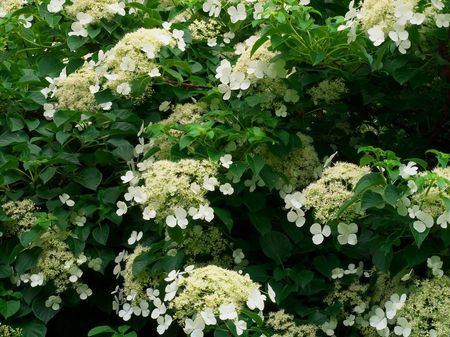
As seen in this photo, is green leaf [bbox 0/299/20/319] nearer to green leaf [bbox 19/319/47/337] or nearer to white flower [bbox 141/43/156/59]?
green leaf [bbox 19/319/47/337]

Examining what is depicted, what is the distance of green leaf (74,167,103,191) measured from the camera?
3133 millimetres

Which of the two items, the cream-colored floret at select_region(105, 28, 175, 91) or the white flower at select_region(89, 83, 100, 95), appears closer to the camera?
the cream-colored floret at select_region(105, 28, 175, 91)

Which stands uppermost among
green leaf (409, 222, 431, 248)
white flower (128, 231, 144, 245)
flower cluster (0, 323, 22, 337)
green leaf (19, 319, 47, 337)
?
green leaf (409, 222, 431, 248)

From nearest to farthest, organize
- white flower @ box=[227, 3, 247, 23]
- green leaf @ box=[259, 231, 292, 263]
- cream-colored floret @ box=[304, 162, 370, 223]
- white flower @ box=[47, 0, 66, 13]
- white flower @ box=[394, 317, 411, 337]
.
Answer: white flower @ box=[394, 317, 411, 337]
cream-colored floret @ box=[304, 162, 370, 223]
green leaf @ box=[259, 231, 292, 263]
white flower @ box=[227, 3, 247, 23]
white flower @ box=[47, 0, 66, 13]

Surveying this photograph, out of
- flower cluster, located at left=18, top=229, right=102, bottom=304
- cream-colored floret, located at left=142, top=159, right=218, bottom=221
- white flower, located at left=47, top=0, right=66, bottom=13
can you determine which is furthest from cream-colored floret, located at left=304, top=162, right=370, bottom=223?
white flower, located at left=47, top=0, right=66, bottom=13

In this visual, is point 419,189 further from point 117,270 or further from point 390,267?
point 117,270

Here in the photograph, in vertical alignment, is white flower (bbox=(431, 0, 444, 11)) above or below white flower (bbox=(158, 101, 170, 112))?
above

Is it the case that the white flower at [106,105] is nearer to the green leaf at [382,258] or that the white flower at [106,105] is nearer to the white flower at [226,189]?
the white flower at [226,189]

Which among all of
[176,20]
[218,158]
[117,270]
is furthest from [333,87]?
[117,270]

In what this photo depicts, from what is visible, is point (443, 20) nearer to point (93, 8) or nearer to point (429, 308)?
point (429, 308)

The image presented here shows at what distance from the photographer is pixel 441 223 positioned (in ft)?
7.79

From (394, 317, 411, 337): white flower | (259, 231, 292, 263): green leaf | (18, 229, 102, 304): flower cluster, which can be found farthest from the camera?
(18, 229, 102, 304): flower cluster

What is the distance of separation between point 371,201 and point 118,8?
140 cm

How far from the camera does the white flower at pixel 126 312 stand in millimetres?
2883
